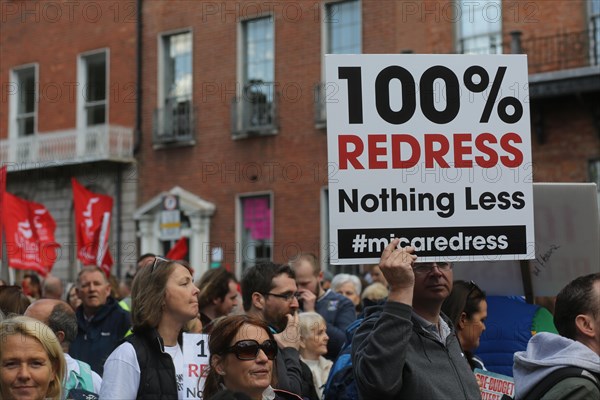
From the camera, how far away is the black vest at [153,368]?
17.8ft

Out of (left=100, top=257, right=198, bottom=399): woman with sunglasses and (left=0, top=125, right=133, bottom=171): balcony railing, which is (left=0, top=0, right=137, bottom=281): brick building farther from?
(left=100, top=257, right=198, bottom=399): woman with sunglasses

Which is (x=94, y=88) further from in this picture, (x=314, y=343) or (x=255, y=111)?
(x=314, y=343)

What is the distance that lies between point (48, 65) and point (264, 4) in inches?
276

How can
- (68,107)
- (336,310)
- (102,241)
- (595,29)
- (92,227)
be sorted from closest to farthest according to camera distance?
(336,310) → (102,241) → (92,227) → (595,29) → (68,107)

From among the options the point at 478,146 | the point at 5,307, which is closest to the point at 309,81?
the point at 5,307

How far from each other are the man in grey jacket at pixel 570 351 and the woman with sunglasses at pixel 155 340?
6.73ft

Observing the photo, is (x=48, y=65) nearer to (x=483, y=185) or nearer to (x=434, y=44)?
(x=434, y=44)

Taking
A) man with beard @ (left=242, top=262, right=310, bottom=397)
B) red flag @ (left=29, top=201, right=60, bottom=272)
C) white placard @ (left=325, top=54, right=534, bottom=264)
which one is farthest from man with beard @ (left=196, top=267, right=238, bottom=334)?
red flag @ (left=29, top=201, right=60, bottom=272)

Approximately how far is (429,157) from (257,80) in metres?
18.4

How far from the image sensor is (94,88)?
→ 87.2 feet

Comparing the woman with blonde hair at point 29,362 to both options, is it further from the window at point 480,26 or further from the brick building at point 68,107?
the brick building at point 68,107

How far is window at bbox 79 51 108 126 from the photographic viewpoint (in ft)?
86.4

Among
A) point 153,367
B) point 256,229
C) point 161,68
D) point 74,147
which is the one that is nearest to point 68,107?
point 74,147

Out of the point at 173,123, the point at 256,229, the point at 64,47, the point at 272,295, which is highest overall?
the point at 64,47
